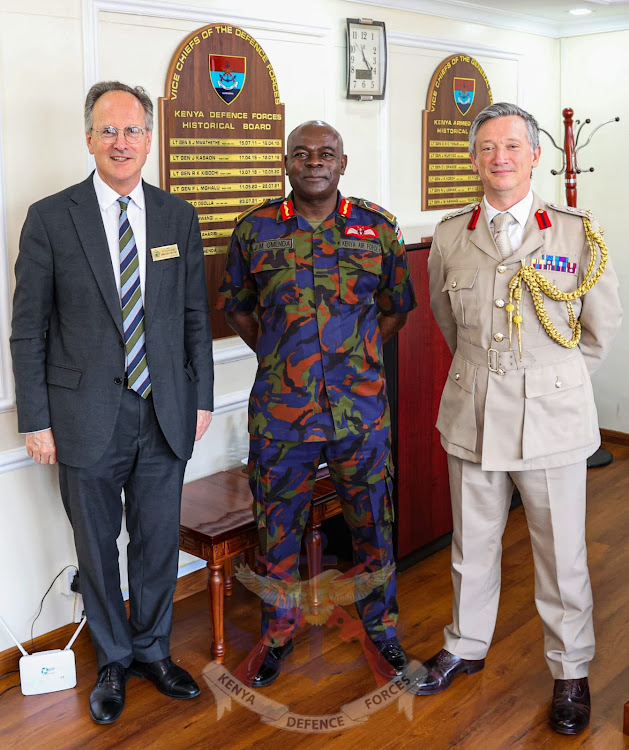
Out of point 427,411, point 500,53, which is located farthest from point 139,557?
point 500,53

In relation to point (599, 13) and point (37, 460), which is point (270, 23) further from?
point (599, 13)

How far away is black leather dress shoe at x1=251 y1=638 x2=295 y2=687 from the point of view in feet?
9.18

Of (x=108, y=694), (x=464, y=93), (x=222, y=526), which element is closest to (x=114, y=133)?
(x=222, y=526)

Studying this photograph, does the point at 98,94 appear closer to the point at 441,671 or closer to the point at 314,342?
the point at 314,342

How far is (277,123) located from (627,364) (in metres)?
2.80

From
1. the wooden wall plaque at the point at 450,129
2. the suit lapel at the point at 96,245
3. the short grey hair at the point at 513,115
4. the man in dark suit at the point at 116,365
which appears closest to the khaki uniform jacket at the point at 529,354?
the short grey hair at the point at 513,115

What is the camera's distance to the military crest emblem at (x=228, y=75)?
320cm

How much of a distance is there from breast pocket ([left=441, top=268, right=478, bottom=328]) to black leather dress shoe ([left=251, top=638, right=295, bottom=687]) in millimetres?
1200

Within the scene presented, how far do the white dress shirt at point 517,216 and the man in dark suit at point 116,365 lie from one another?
880 mm

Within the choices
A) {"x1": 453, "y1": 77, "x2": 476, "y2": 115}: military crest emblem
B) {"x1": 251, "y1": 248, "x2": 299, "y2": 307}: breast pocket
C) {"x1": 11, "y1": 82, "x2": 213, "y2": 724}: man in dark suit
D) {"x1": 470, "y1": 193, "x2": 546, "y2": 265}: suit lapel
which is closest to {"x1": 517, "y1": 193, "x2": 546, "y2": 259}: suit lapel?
{"x1": 470, "y1": 193, "x2": 546, "y2": 265}: suit lapel

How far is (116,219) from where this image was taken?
2584 millimetres

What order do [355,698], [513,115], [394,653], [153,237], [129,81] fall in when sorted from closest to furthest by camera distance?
[513,115]
[153,237]
[355,698]
[394,653]
[129,81]

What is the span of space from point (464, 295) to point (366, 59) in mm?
1724

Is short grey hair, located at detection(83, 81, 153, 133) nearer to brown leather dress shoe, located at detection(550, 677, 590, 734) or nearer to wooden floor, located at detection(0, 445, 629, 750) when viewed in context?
wooden floor, located at detection(0, 445, 629, 750)
